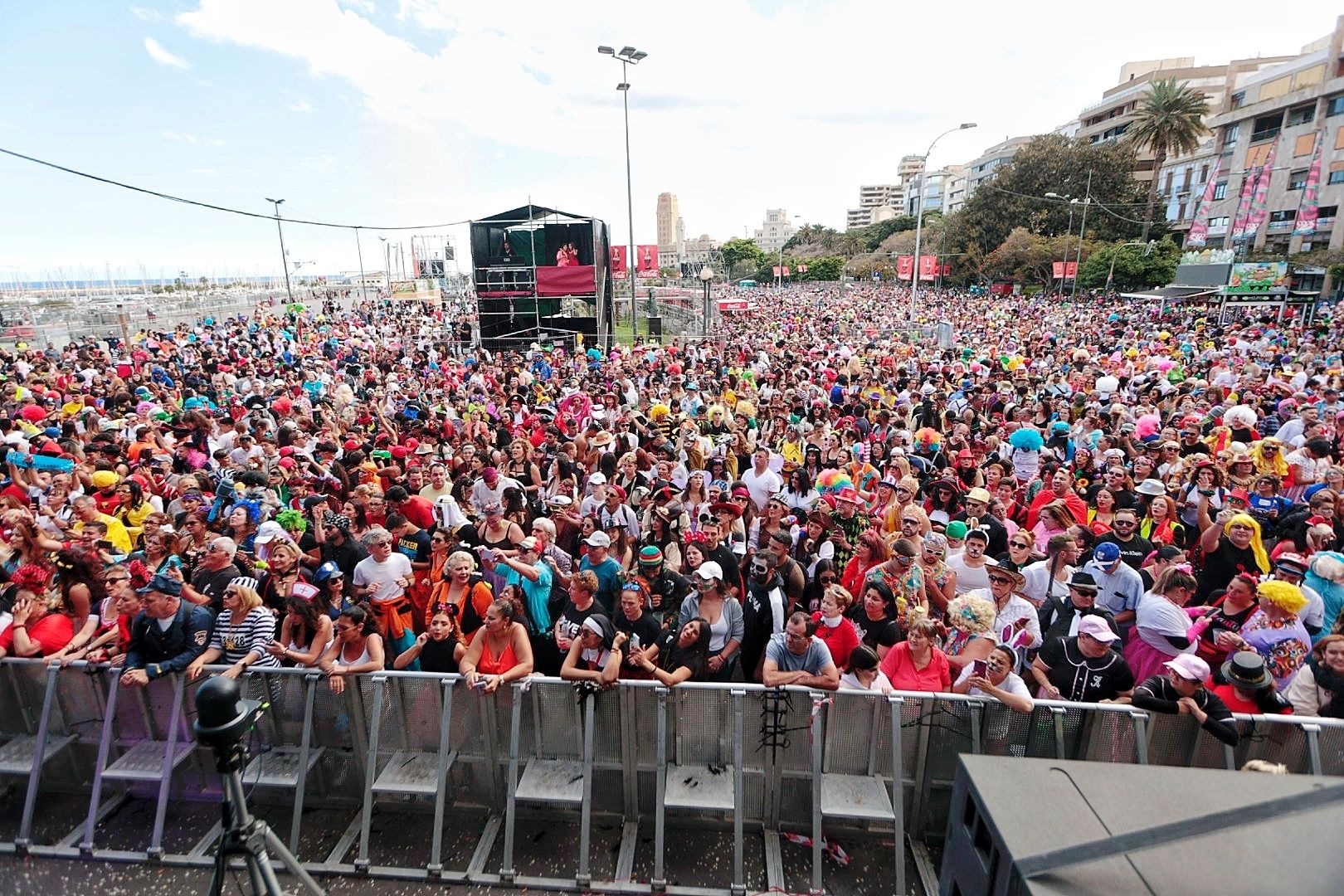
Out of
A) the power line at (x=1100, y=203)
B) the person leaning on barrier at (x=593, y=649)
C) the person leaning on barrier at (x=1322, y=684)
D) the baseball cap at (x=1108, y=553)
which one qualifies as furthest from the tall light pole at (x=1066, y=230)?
the person leaning on barrier at (x=593, y=649)

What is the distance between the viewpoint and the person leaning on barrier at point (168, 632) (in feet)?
13.9

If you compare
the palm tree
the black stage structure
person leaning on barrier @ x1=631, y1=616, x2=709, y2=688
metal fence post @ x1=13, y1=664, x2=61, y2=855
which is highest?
the palm tree

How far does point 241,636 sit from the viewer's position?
437cm

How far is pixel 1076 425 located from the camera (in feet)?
33.6

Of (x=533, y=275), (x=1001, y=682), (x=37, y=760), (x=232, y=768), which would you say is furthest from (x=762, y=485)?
(x=533, y=275)

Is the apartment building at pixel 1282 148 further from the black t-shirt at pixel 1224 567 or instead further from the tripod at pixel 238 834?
the tripod at pixel 238 834

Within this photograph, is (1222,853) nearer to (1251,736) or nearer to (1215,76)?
(1251,736)

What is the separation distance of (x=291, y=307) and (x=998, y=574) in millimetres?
42112

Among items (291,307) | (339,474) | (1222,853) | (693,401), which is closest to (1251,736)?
(1222,853)

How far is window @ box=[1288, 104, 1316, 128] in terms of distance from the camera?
40.4m

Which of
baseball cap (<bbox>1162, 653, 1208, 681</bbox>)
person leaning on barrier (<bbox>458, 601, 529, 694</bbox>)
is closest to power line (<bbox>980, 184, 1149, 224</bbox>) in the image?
baseball cap (<bbox>1162, 653, 1208, 681</bbox>)

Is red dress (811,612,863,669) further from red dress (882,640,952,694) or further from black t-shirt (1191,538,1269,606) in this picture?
black t-shirt (1191,538,1269,606)

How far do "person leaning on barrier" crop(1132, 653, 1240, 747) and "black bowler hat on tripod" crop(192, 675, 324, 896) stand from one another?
4.32 meters

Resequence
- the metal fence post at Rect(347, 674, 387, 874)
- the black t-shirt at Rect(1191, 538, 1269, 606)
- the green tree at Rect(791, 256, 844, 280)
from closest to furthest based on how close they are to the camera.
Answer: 1. the metal fence post at Rect(347, 674, 387, 874)
2. the black t-shirt at Rect(1191, 538, 1269, 606)
3. the green tree at Rect(791, 256, 844, 280)
